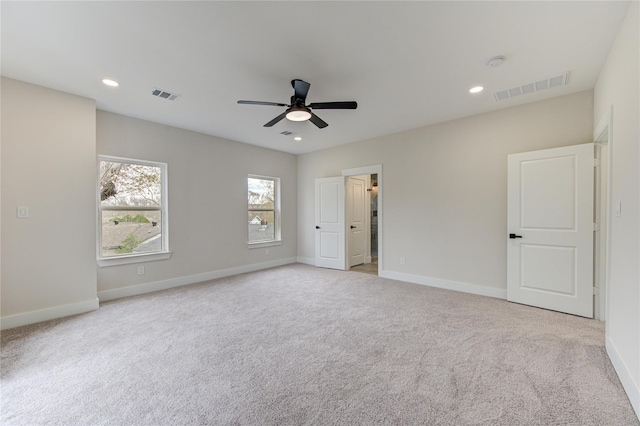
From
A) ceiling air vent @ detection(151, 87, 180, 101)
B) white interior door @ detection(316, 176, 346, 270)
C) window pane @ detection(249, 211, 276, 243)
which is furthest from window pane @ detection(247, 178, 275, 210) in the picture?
ceiling air vent @ detection(151, 87, 180, 101)

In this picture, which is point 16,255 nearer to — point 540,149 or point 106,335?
point 106,335

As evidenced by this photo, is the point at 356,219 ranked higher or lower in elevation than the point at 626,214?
lower

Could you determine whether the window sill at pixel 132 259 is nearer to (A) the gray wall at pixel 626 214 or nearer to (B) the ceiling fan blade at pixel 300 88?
(B) the ceiling fan blade at pixel 300 88

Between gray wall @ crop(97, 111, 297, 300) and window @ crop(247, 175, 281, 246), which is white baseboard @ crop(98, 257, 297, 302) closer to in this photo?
gray wall @ crop(97, 111, 297, 300)

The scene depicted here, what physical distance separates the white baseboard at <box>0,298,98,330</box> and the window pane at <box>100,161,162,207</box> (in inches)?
55.1

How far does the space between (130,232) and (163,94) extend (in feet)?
7.23

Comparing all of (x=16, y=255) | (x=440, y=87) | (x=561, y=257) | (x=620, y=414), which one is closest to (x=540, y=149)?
(x=561, y=257)

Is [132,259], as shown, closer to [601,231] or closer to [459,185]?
[459,185]

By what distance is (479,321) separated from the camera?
120 inches

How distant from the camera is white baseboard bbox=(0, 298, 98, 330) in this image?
2938 mm

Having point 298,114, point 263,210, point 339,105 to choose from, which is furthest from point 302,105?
point 263,210

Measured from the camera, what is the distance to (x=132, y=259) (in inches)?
161

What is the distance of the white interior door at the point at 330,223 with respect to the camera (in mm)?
5848

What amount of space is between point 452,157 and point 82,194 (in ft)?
17.3
